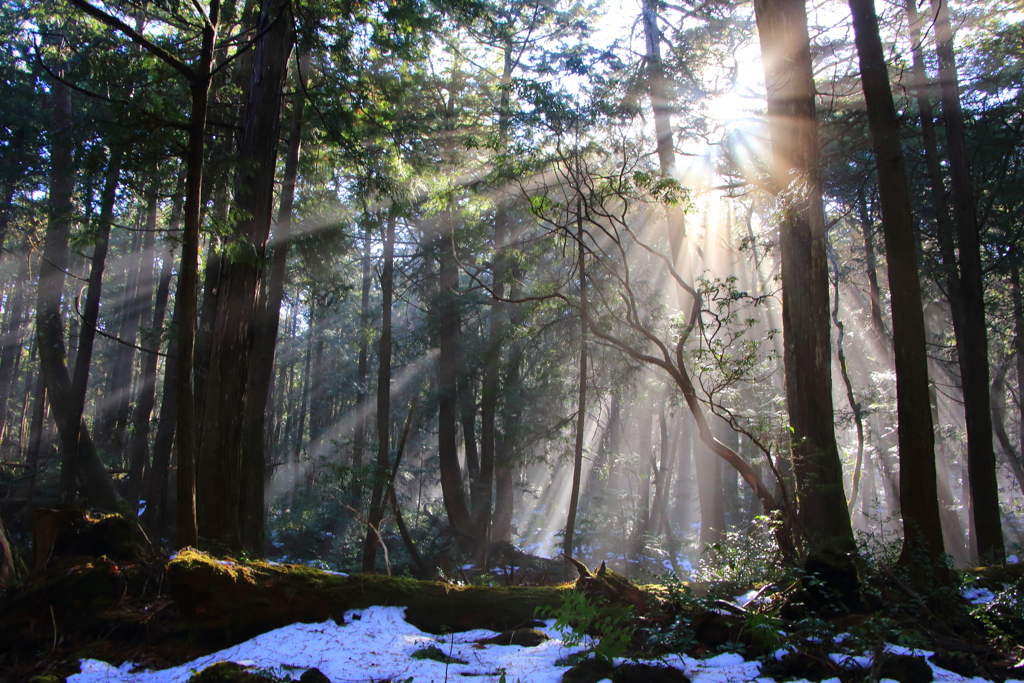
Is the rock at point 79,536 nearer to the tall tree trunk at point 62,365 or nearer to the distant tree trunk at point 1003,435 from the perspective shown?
the tall tree trunk at point 62,365

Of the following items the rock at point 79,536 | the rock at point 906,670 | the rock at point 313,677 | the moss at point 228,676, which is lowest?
the rock at point 906,670

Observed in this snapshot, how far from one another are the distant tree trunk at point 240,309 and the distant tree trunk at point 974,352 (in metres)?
10.4

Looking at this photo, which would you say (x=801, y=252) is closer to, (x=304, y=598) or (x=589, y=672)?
(x=589, y=672)

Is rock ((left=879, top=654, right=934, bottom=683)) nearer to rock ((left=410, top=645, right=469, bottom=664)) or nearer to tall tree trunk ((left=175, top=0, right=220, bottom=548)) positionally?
rock ((left=410, top=645, right=469, bottom=664))

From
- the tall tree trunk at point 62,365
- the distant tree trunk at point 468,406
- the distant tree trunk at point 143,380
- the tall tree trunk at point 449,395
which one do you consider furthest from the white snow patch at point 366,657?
the distant tree trunk at point 468,406

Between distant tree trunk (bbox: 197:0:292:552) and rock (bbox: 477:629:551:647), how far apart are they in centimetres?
349

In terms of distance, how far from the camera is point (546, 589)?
532cm

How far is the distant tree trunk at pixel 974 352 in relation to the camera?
946 cm

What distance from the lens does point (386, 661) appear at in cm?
371

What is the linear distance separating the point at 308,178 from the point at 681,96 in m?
Answer: 9.32

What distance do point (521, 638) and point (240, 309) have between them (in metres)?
5.23

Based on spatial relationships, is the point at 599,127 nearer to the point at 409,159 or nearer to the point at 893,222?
the point at 409,159

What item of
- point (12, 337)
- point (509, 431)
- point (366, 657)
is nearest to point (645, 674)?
point (366, 657)

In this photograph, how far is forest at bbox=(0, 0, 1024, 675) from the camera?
686 centimetres
